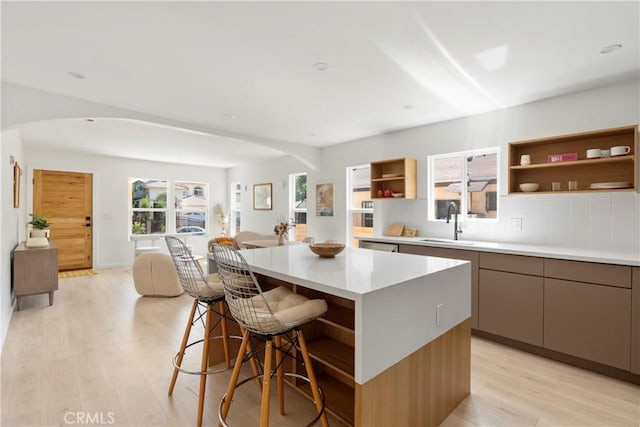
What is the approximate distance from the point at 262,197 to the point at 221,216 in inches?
67.9

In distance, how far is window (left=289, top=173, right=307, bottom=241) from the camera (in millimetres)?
6438

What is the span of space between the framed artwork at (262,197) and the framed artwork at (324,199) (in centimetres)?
177

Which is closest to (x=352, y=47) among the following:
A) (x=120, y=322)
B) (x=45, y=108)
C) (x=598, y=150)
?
(x=598, y=150)

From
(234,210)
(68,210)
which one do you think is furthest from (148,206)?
(234,210)

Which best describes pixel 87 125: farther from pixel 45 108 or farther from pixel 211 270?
pixel 211 270

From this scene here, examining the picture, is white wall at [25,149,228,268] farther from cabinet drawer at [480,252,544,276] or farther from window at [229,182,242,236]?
cabinet drawer at [480,252,544,276]

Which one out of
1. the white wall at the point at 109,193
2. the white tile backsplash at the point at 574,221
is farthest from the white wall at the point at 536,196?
the white wall at the point at 109,193

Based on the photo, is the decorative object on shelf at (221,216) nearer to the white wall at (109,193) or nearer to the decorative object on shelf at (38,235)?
the white wall at (109,193)

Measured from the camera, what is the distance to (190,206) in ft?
26.9

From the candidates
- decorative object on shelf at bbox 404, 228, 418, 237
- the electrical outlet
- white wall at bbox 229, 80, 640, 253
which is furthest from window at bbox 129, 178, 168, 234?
the electrical outlet

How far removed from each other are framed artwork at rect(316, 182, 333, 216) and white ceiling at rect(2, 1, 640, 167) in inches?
81.6

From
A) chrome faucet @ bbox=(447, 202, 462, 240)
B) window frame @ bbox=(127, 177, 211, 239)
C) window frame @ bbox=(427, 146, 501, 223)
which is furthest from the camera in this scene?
window frame @ bbox=(127, 177, 211, 239)

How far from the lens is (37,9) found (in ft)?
5.94

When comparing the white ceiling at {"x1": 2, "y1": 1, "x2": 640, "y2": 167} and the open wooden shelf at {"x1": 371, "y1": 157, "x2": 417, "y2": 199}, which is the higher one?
the white ceiling at {"x1": 2, "y1": 1, "x2": 640, "y2": 167}
